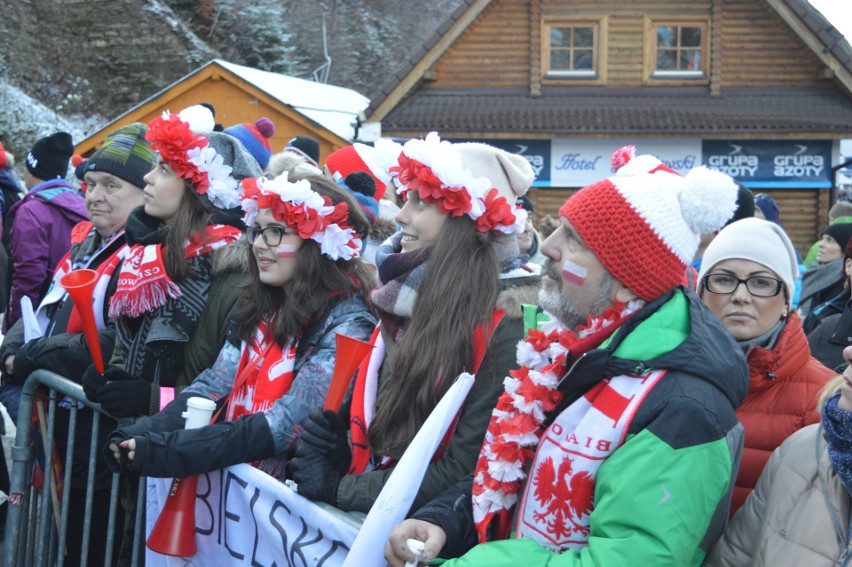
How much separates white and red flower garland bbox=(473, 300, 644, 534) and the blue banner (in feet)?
56.4

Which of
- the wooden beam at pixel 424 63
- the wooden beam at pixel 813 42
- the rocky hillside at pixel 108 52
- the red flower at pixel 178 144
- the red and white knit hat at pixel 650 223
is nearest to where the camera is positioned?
the red and white knit hat at pixel 650 223

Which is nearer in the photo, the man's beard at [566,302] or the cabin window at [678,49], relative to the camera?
the man's beard at [566,302]

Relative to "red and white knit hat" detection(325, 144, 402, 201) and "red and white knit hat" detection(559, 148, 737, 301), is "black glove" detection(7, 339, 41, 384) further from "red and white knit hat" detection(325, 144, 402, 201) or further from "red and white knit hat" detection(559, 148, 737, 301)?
"red and white knit hat" detection(559, 148, 737, 301)

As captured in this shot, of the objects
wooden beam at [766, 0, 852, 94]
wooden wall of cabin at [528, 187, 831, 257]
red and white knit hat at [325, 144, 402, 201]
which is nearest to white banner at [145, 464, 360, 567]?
red and white knit hat at [325, 144, 402, 201]

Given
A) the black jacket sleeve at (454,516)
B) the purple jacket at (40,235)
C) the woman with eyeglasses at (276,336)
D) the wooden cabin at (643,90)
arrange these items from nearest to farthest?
the black jacket sleeve at (454,516)
the woman with eyeglasses at (276,336)
the purple jacket at (40,235)
the wooden cabin at (643,90)

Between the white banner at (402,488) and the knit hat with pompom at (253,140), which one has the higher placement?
the knit hat with pompom at (253,140)

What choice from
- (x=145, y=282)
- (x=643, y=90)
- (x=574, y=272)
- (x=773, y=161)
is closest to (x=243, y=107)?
(x=643, y=90)

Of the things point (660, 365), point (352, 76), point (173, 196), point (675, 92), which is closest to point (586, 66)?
point (675, 92)

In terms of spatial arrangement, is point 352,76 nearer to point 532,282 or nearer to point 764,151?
point 764,151

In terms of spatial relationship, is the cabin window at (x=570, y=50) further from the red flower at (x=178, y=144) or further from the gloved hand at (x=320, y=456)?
the gloved hand at (x=320, y=456)

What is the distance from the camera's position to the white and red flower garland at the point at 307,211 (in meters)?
3.34

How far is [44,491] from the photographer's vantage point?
3854 mm

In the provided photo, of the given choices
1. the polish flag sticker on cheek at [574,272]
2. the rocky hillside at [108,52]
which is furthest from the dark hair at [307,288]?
the rocky hillside at [108,52]

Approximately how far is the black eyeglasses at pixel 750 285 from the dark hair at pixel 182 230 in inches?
85.9
